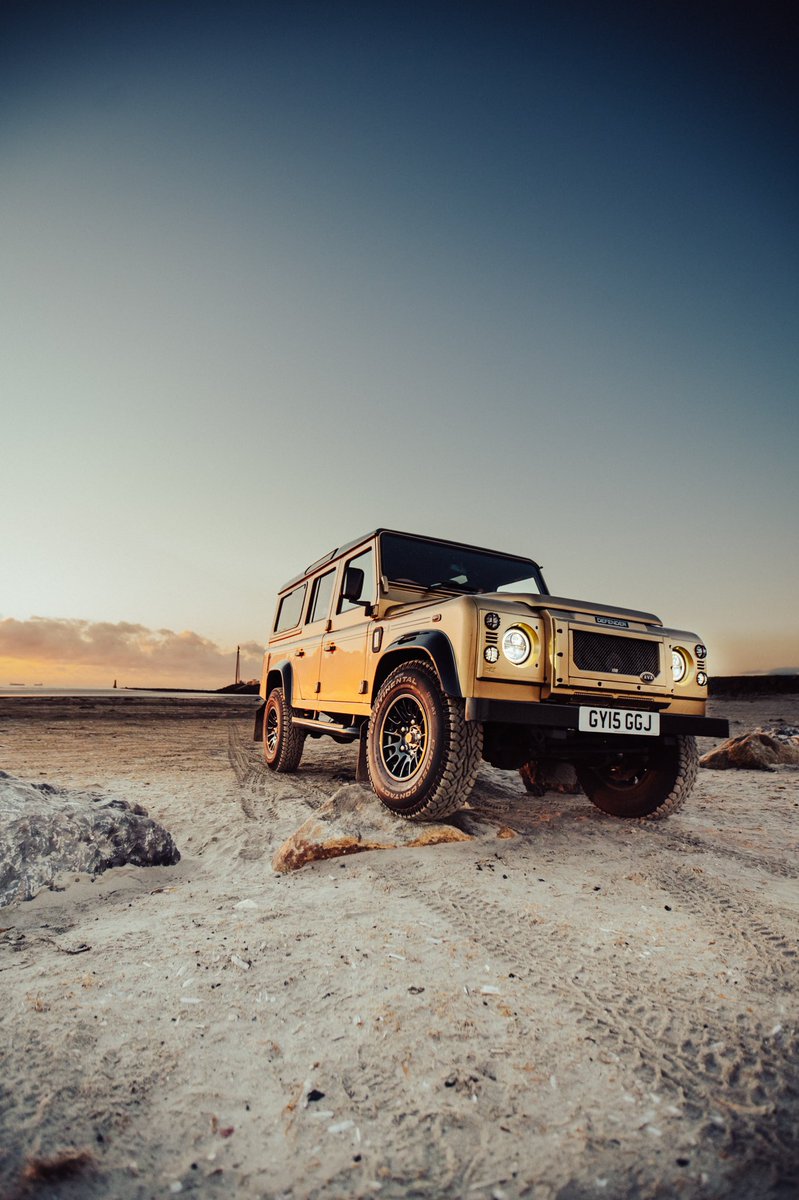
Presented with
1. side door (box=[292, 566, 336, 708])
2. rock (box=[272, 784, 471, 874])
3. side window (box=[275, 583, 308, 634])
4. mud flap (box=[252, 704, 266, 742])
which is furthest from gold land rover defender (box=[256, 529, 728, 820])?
mud flap (box=[252, 704, 266, 742])

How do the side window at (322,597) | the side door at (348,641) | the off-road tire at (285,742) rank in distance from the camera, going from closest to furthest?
the side door at (348,641) → the side window at (322,597) → the off-road tire at (285,742)

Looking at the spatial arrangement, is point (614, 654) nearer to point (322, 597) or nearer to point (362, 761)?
point (362, 761)

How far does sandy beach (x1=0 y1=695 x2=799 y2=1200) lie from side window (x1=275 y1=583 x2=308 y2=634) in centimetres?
393

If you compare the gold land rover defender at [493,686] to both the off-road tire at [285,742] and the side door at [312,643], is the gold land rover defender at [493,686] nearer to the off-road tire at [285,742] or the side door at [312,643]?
the side door at [312,643]

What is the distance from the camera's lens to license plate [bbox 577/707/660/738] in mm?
3613

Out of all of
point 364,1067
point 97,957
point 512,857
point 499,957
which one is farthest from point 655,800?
point 97,957

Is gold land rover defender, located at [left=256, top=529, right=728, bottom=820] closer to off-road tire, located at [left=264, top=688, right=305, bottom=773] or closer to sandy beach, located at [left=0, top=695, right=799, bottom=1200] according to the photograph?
sandy beach, located at [left=0, top=695, right=799, bottom=1200]

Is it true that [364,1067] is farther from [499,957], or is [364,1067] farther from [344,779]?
[344,779]

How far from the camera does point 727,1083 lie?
1585 millimetres

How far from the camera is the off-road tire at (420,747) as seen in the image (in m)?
3.60

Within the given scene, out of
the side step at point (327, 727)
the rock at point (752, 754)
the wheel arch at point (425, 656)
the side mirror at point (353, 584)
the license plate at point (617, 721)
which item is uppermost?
the side mirror at point (353, 584)

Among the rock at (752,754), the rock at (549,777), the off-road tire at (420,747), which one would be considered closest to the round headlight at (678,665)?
the rock at (549,777)

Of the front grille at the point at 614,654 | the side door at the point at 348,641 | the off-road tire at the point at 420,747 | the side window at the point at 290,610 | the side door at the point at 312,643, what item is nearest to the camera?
the off-road tire at the point at 420,747

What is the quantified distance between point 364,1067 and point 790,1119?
3.51ft
